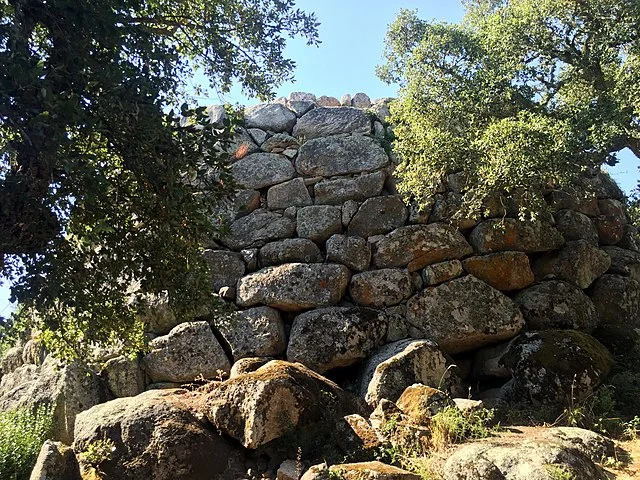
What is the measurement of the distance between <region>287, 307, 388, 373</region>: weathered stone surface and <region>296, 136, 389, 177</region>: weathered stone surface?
3.59 m

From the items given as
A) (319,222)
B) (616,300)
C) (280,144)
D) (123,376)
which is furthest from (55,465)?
(616,300)

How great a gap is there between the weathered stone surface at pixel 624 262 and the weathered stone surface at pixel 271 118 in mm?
8099

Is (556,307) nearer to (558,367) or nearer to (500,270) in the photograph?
(500,270)

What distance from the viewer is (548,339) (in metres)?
8.81

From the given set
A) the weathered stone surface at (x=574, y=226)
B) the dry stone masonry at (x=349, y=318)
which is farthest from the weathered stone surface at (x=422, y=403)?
the weathered stone surface at (x=574, y=226)

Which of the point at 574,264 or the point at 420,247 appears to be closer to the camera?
the point at 420,247

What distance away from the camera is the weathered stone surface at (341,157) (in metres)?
11.7

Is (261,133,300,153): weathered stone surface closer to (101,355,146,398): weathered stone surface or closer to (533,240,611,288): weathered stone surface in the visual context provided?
(101,355,146,398): weathered stone surface

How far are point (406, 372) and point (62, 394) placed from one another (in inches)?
227

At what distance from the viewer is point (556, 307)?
9984 mm

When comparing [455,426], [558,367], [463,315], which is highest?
[463,315]

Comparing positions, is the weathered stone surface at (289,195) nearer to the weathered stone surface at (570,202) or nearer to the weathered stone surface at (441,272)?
the weathered stone surface at (441,272)

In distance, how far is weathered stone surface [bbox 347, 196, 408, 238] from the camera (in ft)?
35.2

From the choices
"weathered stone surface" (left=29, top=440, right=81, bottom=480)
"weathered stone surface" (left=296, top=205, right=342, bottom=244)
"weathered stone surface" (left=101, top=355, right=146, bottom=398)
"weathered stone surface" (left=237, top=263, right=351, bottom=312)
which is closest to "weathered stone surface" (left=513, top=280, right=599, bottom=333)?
"weathered stone surface" (left=237, top=263, right=351, bottom=312)
